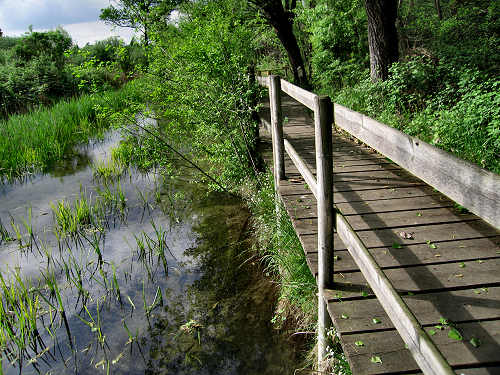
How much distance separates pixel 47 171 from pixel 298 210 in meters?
7.86

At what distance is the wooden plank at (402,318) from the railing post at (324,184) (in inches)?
8.7

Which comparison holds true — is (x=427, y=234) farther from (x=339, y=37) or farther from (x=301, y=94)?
(x=339, y=37)

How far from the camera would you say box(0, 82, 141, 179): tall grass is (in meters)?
9.04

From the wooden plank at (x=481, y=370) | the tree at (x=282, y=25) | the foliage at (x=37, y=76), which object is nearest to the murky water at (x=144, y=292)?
the wooden plank at (x=481, y=370)

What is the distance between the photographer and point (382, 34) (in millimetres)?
7391

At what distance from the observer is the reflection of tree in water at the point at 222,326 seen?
142 inches

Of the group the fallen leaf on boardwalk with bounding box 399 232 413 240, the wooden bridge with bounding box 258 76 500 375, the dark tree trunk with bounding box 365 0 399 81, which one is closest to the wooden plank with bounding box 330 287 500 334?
the wooden bridge with bounding box 258 76 500 375

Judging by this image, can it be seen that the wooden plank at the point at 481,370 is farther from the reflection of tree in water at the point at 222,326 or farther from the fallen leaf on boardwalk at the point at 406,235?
the reflection of tree in water at the point at 222,326

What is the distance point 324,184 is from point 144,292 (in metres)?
3.15

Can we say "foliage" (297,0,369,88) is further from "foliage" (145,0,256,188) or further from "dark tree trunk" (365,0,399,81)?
"foliage" (145,0,256,188)

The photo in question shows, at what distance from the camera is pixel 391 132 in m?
1.99

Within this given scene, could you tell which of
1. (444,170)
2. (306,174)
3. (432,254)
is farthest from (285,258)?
(444,170)

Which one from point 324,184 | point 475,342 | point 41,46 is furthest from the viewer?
point 41,46

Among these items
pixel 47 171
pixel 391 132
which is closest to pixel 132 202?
pixel 47 171
